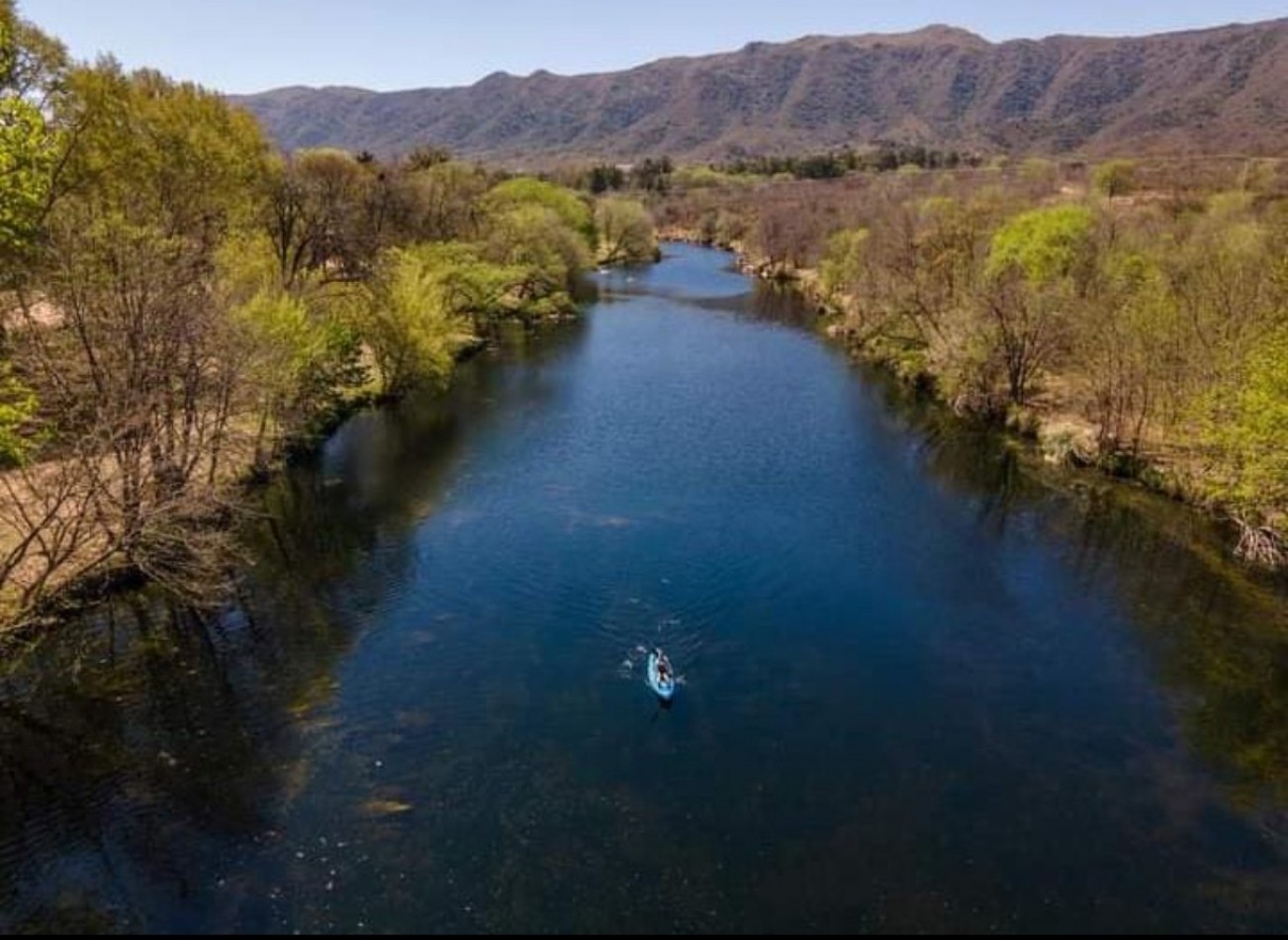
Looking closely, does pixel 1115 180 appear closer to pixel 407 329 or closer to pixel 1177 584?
pixel 1177 584

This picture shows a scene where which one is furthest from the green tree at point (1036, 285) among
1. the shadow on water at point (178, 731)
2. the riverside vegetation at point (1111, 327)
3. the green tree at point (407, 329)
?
the shadow on water at point (178, 731)

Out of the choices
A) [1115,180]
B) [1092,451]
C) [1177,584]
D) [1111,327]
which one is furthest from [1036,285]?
[1115,180]

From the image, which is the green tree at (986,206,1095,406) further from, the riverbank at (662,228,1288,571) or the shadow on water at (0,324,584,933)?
the shadow on water at (0,324,584,933)

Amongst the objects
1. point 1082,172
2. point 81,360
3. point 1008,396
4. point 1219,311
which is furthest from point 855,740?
point 1082,172

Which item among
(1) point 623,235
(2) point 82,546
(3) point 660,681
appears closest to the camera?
(3) point 660,681

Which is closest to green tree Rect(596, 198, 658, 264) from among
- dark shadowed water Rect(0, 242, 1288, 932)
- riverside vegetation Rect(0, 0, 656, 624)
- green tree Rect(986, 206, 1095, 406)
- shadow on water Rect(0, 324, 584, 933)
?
riverside vegetation Rect(0, 0, 656, 624)

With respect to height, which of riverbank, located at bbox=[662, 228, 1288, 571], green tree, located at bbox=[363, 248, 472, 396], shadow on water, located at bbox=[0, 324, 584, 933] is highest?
green tree, located at bbox=[363, 248, 472, 396]
